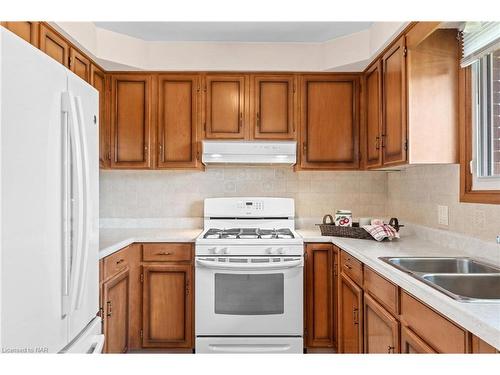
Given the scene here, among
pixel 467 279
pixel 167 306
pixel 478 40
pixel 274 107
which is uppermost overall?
pixel 478 40

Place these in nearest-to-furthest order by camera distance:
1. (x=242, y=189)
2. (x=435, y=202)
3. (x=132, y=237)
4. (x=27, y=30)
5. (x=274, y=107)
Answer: (x=27, y=30) < (x=435, y=202) < (x=132, y=237) < (x=274, y=107) < (x=242, y=189)

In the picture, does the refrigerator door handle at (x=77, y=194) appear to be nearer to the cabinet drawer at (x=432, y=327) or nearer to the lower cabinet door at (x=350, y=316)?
the cabinet drawer at (x=432, y=327)

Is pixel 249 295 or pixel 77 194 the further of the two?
pixel 249 295

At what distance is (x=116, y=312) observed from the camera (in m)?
2.38

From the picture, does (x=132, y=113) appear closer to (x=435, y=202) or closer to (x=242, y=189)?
(x=242, y=189)

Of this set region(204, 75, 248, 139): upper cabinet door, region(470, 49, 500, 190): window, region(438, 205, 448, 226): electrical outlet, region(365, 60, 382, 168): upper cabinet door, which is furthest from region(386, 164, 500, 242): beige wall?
region(204, 75, 248, 139): upper cabinet door

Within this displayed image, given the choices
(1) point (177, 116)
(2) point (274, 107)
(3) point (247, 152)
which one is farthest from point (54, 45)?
(2) point (274, 107)

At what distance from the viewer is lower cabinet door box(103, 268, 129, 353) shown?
2217 millimetres

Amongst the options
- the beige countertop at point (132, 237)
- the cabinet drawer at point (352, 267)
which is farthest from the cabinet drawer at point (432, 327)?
the beige countertop at point (132, 237)

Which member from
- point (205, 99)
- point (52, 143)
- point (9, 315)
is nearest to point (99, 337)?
point (9, 315)

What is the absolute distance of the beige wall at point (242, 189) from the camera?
3.25 m

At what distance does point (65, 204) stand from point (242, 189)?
2127mm

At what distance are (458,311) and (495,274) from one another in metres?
0.58

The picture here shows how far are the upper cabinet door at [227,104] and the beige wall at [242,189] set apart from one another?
1.40ft
